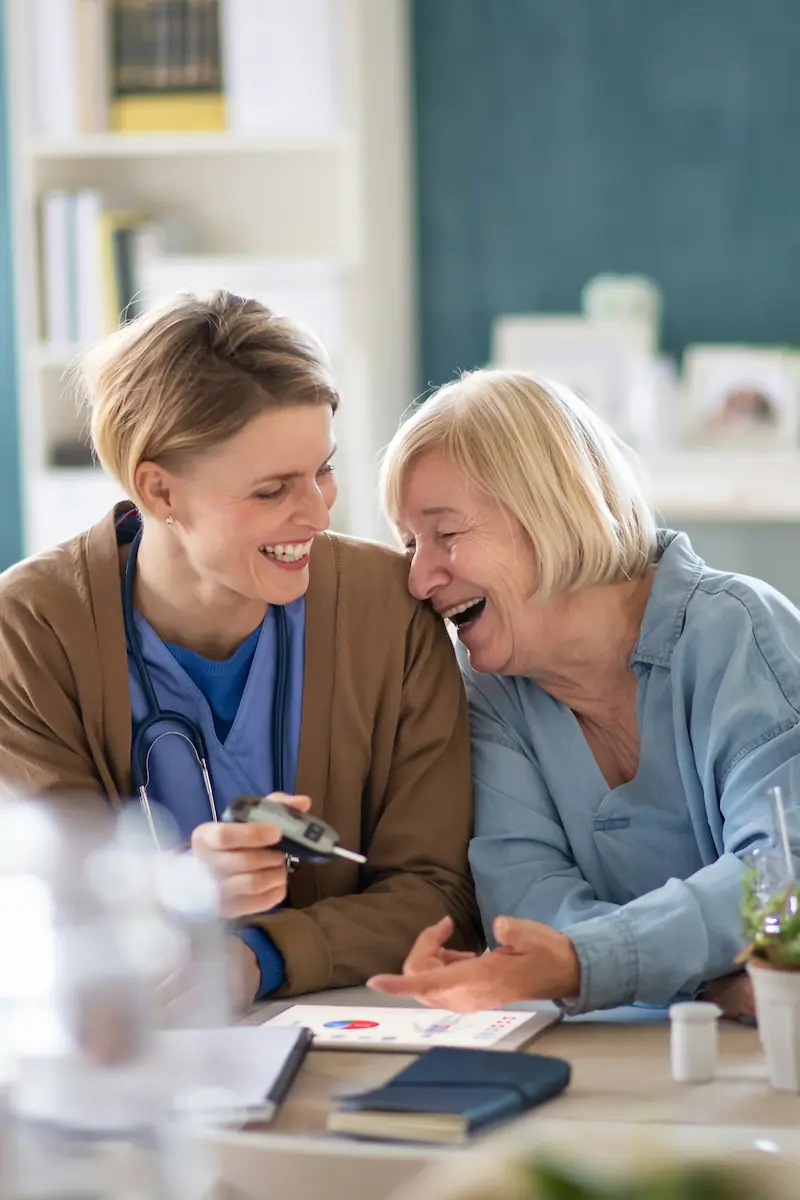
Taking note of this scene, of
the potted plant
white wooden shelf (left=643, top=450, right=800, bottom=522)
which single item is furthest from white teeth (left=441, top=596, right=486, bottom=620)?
white wooden shelf (left=643, top=450, right=800, bottom=522)

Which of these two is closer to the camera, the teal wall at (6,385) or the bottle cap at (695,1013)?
the bottle cap at (695,1013)

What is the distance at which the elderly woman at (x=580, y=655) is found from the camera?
5.49 feet

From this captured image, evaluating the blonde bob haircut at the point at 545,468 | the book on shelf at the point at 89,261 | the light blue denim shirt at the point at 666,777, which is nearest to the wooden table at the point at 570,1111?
the light blue denim shirt at the point at 666,777

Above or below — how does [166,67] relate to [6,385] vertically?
above

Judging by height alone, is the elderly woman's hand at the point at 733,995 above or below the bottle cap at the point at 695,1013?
below

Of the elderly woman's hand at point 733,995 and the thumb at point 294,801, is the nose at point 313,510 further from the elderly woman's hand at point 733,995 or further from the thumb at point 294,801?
the elderly woman's hand at point 733,995

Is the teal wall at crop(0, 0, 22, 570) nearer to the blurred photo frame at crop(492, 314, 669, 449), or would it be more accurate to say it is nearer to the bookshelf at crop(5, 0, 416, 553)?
the bookshelf at crop(5, 0, 416, 553)

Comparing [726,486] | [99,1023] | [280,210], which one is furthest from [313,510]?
[280,210]

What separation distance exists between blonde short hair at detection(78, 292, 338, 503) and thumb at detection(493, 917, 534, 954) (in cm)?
58

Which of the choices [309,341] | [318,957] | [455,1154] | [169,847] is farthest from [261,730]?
[455,1154]

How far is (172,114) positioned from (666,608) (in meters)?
2.57

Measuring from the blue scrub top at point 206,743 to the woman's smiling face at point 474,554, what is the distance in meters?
0.22

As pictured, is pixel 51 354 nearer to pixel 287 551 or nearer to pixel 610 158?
pixel 610 158

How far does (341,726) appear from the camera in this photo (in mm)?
1762
